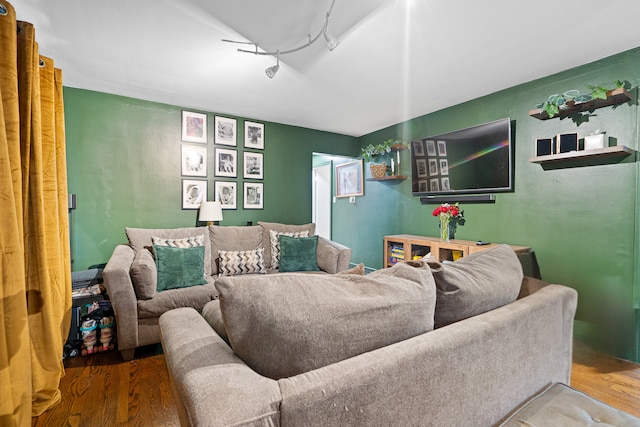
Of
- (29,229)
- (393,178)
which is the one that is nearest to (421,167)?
(393,178)

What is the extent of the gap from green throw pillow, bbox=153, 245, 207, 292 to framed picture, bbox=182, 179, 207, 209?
1.00 meters

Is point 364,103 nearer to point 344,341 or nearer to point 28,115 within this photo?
point 28,115

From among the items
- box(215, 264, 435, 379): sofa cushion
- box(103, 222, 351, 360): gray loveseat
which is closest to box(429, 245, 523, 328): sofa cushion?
box(215, 264, 435, 379): sofa cushion

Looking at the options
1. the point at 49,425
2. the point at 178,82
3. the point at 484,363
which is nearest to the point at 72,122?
the point at 178,82

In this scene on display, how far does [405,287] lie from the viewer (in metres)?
0.90

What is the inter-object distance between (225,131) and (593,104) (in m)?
3.72

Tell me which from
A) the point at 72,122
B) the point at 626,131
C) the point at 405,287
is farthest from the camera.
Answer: the point at 72,122

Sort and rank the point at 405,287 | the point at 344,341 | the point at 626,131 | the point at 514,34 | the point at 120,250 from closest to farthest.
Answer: the point at 344,341 < the point at 405,287 < the point at 514,34 < the point at 626,131 < the point at 120,250

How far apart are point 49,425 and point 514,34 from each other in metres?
3.67

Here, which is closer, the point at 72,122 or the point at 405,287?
the point at 405,287

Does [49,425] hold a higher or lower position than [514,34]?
lower

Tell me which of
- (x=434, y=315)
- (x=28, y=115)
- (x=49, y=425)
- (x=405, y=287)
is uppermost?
(x=28, y=115)

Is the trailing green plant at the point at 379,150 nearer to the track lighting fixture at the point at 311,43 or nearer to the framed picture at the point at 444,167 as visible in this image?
the framed picture at the point at 444,167

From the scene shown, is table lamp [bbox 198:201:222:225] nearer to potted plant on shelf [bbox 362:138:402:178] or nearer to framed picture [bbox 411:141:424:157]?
potted plant on shelf [bbox 362:138:402:178]
